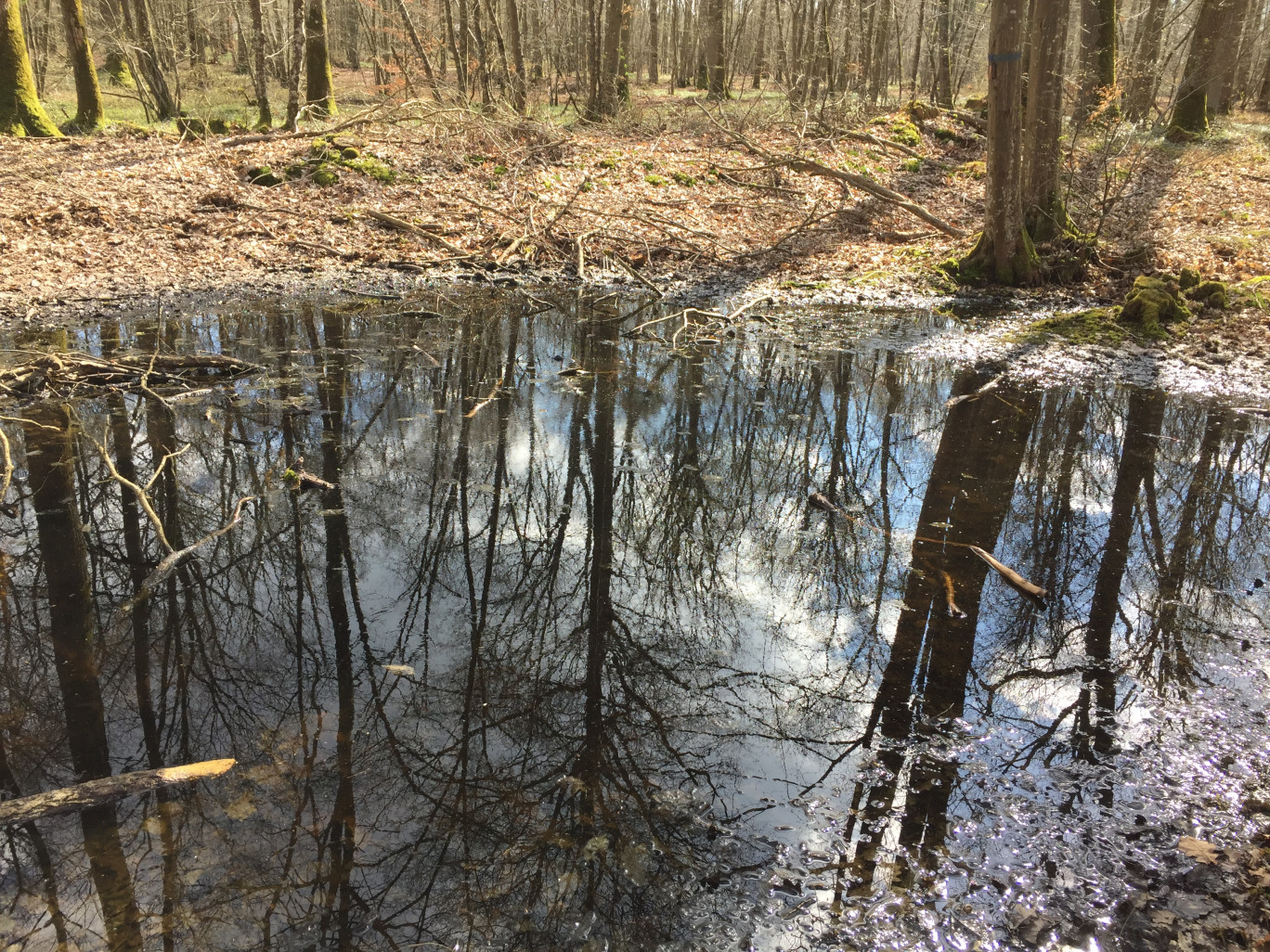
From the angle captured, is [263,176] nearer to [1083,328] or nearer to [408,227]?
[408,227]

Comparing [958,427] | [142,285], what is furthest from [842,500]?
[142,285]

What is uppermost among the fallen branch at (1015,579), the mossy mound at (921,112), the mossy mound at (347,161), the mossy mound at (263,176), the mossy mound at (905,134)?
the mossy mound at (921,112)

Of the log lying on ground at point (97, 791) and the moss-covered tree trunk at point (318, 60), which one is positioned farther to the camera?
the moss-covered tree trunk at point (318, 60)

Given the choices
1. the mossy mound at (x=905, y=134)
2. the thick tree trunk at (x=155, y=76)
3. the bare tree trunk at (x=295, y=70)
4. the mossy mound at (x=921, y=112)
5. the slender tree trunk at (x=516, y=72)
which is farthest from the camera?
the mossy mound at (x=921, y=112)

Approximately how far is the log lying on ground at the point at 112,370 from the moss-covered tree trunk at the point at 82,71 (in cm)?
1281

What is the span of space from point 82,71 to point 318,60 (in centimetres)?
493

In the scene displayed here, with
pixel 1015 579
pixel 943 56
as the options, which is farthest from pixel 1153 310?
pixel 943 56

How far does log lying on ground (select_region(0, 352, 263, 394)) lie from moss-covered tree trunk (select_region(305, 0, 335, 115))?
13.2 metres

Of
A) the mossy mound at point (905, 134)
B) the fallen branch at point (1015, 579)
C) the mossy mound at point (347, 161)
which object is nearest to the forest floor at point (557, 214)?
the mossy mound at point (347, 161)

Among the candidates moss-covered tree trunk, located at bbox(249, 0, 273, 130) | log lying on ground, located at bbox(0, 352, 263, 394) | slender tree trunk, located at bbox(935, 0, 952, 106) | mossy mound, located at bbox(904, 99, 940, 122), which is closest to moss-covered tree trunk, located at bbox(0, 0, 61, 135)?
moss-covered tree trunk, located at bbox(249, 0, 273, 130)

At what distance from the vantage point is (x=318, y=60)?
65.2ft

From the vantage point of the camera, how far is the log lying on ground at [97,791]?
3.25m

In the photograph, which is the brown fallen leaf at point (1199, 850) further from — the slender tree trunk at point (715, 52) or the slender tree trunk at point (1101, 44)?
the slender tree trunk at point (715, 52)

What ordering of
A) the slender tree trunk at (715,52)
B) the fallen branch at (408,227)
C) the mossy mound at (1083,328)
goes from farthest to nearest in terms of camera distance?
the slender tree trunk at (715,52), the fallen branch at (408,227), the mossy mound at (1083,328)
